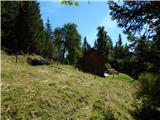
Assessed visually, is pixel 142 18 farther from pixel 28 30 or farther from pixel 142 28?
pixel 28 30

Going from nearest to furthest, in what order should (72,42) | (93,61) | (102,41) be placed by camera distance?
(93,61) < (102,41) < (72,42)

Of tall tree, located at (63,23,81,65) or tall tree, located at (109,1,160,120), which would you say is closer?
tall tree, located at (109,1,160,120)

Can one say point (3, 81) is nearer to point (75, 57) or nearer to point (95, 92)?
point (95, 92)

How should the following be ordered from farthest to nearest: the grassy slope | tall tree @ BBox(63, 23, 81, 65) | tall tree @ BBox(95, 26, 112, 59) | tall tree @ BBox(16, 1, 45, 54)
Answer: tall tree @ BBox(63, 23, 81, 65)
tall tree @ BBox(95, 26, 112, 59)
tall tree @ BBox(16, 1, 45, 54)
the grassy slope

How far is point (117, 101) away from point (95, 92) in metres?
1.81

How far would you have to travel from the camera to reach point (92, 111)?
65.7 feet

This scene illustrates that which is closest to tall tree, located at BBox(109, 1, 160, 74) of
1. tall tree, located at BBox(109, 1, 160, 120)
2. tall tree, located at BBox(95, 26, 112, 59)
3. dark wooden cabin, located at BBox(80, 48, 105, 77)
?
tall tree, located at BBox(109, 1, 160, 120)

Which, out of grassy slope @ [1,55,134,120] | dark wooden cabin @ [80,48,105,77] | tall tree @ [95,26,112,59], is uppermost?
tall tree @ [95,26,112,59]

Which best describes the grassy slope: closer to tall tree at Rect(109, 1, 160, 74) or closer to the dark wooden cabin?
tall tree at Rect(109, 1, 160, 74)

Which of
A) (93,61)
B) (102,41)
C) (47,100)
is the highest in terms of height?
(102,41)

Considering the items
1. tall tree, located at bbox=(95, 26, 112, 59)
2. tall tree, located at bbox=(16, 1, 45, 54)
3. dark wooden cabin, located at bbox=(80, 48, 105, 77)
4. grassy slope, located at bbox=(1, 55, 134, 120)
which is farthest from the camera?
tall tree, located at bbox=(95, 26, 112, 59)

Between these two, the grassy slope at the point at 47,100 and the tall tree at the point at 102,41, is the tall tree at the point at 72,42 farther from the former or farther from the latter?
the grassy slope at the point at 47,100

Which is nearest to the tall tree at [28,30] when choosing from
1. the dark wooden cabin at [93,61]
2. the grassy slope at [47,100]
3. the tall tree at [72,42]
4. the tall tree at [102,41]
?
the dark wooden cabin at [93,61]

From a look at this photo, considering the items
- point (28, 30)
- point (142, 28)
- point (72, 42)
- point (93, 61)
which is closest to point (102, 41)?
point (72, 42)
